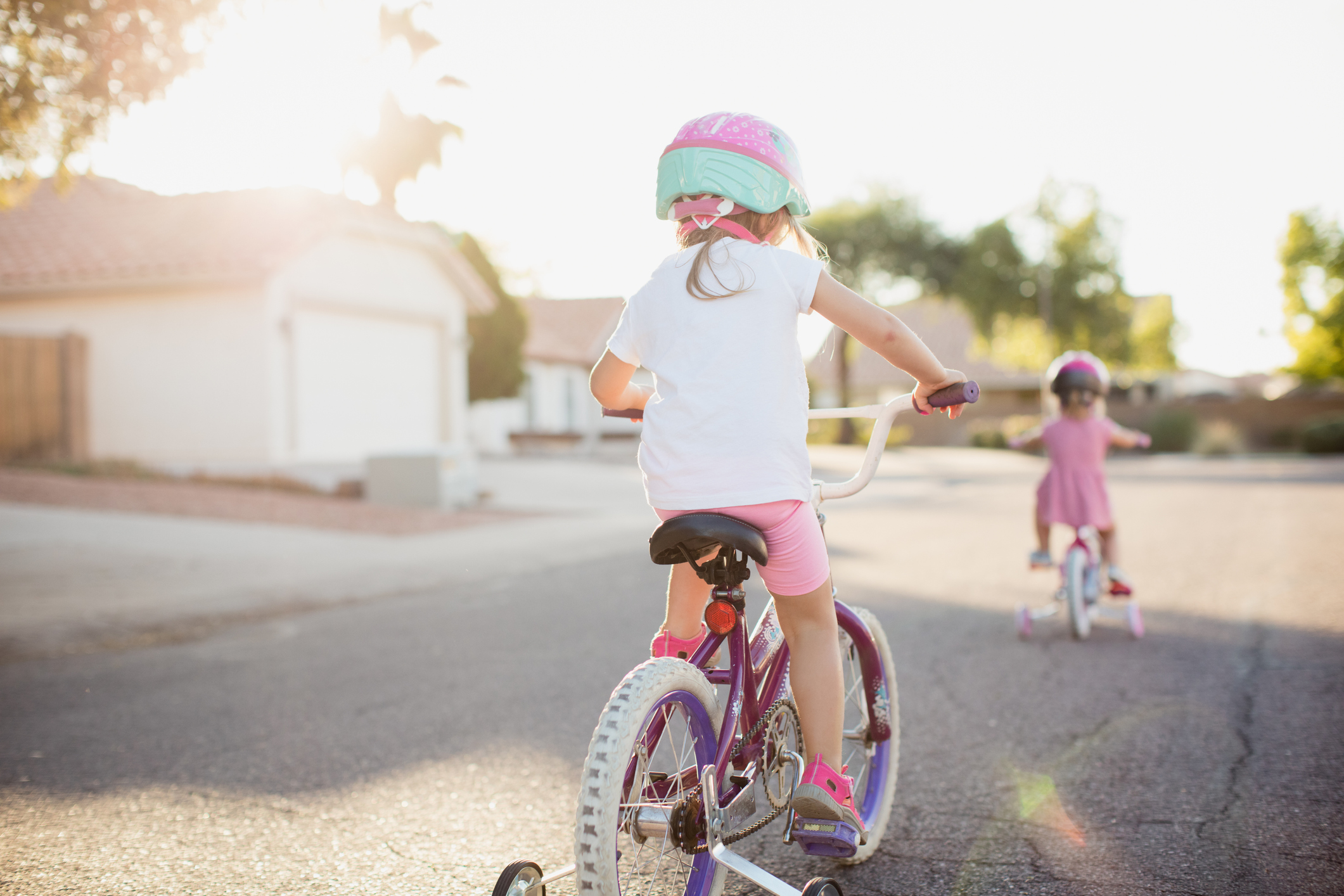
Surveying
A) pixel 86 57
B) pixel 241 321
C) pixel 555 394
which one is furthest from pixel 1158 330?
pixel 86 57

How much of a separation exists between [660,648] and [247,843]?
1.60 m

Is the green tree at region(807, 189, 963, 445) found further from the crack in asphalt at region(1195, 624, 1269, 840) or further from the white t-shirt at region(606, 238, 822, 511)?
the white t-shirt at region(606, 238, 822, 511)

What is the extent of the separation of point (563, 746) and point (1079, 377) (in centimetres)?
401

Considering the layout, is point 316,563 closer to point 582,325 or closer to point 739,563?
point 739,563

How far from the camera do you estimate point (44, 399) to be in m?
16.6

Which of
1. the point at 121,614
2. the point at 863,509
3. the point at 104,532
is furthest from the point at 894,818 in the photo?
the point at 863,509

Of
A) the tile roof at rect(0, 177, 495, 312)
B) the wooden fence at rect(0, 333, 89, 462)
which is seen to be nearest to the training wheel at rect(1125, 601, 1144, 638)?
the tile roof at rect(0, 177, 495, 312)

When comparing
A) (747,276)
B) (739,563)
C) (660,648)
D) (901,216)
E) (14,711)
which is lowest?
(14,711)

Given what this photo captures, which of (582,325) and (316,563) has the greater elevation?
(582,325)

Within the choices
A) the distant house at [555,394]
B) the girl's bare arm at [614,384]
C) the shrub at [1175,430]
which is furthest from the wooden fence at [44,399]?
the shrub at [1175,430]

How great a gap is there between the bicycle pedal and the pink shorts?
0.56m

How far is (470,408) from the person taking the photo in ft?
A: 97.9

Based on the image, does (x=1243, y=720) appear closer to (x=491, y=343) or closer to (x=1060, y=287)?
(x=491, y=343)

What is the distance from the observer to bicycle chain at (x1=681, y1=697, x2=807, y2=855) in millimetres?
2346
